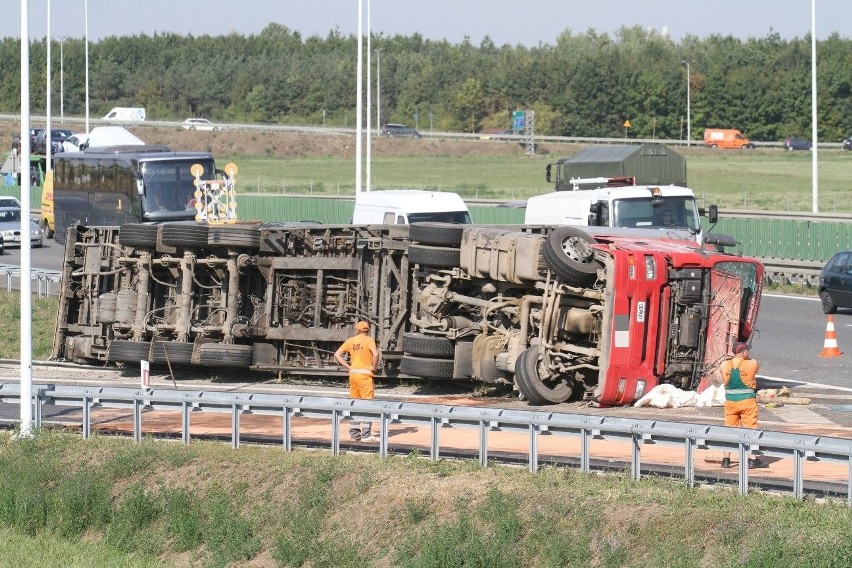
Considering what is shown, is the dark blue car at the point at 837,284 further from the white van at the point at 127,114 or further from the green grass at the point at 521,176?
the white van at the point at 127,114

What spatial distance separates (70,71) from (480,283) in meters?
125

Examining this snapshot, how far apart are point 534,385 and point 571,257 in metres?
1.66

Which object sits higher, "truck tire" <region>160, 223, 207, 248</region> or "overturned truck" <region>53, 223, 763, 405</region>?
"truck tire" <region>160, 223, 207, 248</region>

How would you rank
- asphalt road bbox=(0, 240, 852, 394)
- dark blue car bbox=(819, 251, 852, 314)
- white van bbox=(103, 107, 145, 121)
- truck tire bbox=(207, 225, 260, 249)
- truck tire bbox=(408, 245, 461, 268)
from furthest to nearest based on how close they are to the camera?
1. white van bbox=(103, 107, 145, 121)
2. dark blue car bbox=(819, 251, 852, 314)
3. asphalt road bbox=(0, 240, 852, 394)
4. truck tire bbox=(207, 225, 260, 249)
5. truck tire bbox=(408, 245, 461, 268)

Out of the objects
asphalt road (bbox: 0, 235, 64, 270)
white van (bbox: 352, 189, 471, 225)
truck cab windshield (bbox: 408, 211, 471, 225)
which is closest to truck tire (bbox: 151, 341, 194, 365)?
white van (bbox: 352, 189, 471, 225)

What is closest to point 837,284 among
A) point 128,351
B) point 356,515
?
point 128,351

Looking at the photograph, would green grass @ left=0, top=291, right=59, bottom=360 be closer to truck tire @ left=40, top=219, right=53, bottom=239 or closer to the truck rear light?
the truck rear light

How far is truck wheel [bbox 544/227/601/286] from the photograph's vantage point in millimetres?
18797

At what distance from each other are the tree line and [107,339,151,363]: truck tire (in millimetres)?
104330

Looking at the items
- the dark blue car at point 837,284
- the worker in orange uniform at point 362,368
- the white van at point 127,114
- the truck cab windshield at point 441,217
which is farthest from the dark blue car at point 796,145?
the worker in orange uniform at point 362,368

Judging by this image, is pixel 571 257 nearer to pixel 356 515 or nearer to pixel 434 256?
pixel 434 256

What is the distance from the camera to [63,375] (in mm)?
23406

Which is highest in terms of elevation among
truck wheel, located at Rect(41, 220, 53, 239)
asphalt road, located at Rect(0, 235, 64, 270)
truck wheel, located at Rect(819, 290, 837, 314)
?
truck wheel, located at Rect(41, 220, 53, 239)

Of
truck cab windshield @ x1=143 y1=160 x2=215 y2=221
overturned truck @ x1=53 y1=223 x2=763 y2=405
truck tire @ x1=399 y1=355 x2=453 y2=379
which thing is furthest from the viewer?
truck cab windshield @ x1=143 y1=160 x2=215 y2=221
